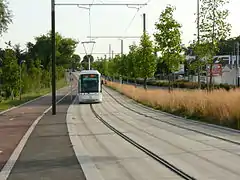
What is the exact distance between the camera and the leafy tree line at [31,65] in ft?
176

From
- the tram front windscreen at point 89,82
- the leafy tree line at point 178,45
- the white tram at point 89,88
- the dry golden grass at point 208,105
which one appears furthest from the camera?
the tram front windscreen at point 89,82

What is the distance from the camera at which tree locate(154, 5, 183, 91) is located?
44906mm

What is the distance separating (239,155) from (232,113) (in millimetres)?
10009

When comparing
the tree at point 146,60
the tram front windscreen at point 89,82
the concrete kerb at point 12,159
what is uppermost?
the tree at point 146,60

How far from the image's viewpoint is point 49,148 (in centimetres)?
Answer: 1590

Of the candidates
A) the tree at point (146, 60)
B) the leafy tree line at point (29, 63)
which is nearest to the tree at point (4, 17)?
the leafy tree line at point (29, 63)

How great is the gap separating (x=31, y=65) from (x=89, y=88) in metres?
41.0

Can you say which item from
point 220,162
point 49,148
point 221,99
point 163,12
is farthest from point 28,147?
point 163,12

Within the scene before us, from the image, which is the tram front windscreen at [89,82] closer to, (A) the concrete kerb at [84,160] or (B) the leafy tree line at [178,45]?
(B) the leafy tree line at [178,45]

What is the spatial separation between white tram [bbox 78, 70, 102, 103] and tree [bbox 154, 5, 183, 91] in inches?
330

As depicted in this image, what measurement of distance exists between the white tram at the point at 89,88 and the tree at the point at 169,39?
8.37 metres

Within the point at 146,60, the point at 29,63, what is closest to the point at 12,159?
the point at 146,60

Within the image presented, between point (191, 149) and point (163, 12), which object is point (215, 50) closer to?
point (163, 12)

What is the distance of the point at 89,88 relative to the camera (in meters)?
50.8
